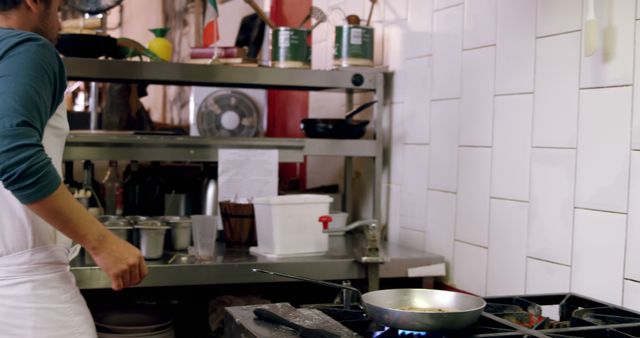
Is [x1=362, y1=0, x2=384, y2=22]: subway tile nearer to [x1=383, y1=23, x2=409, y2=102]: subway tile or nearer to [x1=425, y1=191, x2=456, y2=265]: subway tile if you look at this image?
[x1=383, y1=23, x2=409, y2=102]: subway tile

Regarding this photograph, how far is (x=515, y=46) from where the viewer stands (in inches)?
85.8

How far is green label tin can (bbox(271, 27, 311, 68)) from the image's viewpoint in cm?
279

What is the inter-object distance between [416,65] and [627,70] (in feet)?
3.44

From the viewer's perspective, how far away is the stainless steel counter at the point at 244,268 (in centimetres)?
223

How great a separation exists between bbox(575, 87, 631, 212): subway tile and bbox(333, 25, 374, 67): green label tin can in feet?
3.53

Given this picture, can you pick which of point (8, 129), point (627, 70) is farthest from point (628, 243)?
point (8, 129)

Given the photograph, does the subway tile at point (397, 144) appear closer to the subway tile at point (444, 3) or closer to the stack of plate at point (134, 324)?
the subway tile at point (444, 3)

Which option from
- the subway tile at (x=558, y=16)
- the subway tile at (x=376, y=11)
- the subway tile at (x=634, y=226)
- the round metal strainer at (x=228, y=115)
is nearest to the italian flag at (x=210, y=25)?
the round metal strainer at (x=228, y=115)

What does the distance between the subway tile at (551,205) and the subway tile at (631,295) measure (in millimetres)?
202

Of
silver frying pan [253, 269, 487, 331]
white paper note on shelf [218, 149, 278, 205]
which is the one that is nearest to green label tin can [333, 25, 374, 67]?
white paper note on shelf [218, 149, 278, 205]

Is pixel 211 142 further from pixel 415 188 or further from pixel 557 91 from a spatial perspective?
pixel 557 91

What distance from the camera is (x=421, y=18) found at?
2.72 metres

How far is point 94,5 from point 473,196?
151 centimetres

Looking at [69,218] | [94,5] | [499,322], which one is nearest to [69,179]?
[94,5]
